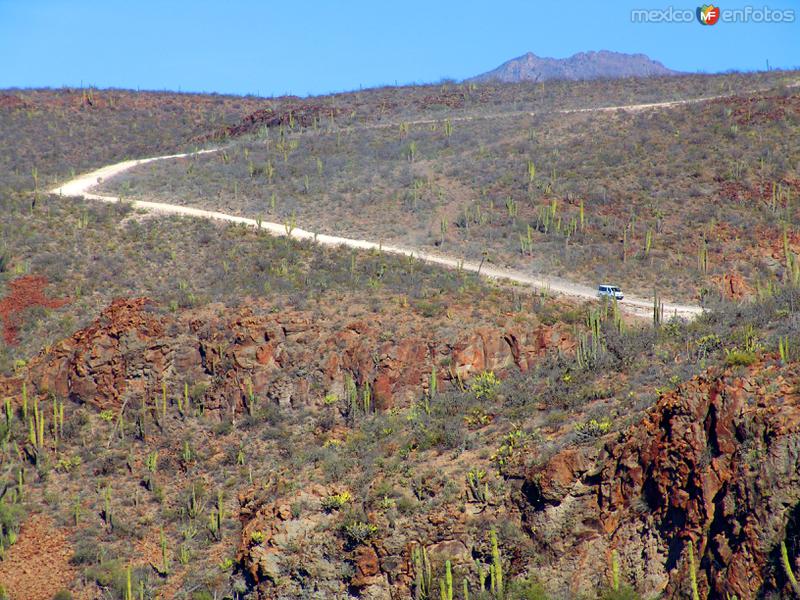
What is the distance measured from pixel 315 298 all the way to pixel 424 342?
19.2 ft

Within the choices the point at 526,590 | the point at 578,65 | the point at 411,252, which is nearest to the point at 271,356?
the point at 411,252

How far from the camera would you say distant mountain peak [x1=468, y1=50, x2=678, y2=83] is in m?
Answer: 161

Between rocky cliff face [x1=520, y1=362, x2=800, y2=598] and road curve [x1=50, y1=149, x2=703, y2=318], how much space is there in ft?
36.8

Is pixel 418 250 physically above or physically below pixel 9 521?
above

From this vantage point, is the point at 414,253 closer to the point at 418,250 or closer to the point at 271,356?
the point at 418,250

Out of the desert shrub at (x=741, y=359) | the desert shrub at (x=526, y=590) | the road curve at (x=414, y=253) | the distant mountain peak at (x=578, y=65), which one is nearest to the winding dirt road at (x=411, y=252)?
the road curve at (x=414, y=253)

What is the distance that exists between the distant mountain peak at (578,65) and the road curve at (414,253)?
11591 cm

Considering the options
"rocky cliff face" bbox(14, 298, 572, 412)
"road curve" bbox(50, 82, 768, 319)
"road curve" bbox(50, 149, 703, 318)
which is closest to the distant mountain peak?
"road curve" bbox(50, 82, 768, 319)

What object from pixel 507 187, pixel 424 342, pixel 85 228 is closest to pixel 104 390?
pixel 424 342

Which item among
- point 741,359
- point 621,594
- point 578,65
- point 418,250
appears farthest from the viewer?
point 578,65

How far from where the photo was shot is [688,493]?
21078mm

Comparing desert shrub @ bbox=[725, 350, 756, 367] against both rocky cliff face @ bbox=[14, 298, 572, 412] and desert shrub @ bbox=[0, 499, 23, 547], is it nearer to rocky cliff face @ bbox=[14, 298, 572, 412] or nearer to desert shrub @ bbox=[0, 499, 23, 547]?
rocky cliff face @ bbox=[14, 298, 572, 412]

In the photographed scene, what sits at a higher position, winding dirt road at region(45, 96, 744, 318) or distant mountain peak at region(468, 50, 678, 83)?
distant mountain peak at region(468, 50, 678, 83)

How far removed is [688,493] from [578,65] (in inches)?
6033
